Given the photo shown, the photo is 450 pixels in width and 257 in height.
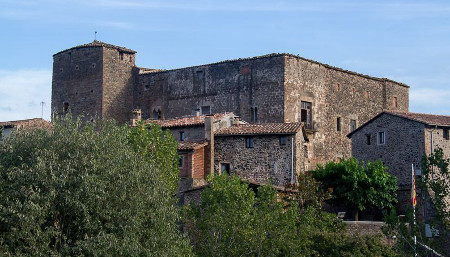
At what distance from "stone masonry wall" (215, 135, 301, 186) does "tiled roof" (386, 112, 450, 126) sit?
7.79 m

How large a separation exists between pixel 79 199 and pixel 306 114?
28.1 meters

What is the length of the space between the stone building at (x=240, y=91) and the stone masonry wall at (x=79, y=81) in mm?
72

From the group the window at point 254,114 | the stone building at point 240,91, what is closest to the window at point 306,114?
the stone building at point 240,91

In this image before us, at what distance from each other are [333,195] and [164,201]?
50.8 feet

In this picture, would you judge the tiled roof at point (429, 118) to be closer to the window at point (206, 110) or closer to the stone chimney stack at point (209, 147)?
the stone chimney stack at point (209, 147)

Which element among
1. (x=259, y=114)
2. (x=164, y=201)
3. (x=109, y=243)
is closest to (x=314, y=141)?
(x=259, y=114)

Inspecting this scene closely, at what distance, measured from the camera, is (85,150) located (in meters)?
24.9

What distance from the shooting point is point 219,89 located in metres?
50.4

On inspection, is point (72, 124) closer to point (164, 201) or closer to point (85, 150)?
point (85, 150)

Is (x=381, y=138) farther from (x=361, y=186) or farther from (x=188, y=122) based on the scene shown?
(x=188, y=122)

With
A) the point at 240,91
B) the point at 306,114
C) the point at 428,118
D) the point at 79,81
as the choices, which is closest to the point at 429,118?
the point at 428,118

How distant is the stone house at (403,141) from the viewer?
4156 cm

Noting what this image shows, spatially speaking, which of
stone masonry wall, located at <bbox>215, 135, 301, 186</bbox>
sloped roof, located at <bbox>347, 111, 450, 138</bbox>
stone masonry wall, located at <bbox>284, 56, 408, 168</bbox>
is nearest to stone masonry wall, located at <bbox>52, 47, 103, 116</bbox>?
stone masonry wall, located at <bbox>284, 56, 408, 168</bbox>

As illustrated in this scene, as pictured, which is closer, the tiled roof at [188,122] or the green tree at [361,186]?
the green tree at [361,186]
